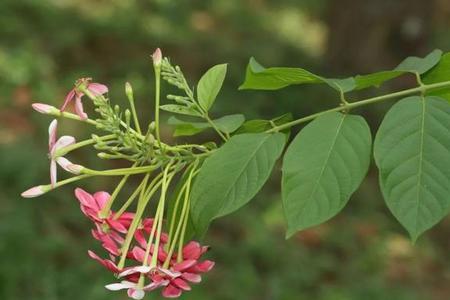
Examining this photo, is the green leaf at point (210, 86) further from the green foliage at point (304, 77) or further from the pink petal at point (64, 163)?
the pink petal at point (64, 163)

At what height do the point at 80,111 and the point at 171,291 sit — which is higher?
the point at 80,111

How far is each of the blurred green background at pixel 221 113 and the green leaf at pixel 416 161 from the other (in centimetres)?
291

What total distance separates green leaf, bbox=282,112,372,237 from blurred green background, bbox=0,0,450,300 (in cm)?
285

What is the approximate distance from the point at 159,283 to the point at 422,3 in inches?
221

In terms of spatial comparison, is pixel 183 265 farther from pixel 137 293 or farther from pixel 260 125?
pixel 260 125

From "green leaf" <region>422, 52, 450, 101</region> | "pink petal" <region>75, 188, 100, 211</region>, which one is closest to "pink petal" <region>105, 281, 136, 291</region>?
"pink petal" <region>75, 188, 100, 211</region>

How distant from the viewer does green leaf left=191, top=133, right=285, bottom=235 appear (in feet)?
4.09

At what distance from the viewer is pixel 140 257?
1268 millimetres

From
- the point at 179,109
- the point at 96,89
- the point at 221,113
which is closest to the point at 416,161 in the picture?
the point at 179,109

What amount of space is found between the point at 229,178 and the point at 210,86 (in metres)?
0.20

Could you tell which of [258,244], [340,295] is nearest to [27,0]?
[258,244]

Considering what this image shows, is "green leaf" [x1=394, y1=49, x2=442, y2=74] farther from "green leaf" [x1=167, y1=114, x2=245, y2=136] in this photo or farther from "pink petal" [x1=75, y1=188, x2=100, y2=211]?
"pink petal" [x1=75, y1=188, x2=100, y2=211]

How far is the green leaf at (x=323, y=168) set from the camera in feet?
3.95

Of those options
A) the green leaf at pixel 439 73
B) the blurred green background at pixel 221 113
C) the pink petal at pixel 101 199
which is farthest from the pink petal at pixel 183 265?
the blurred green background at pixel 221 113
